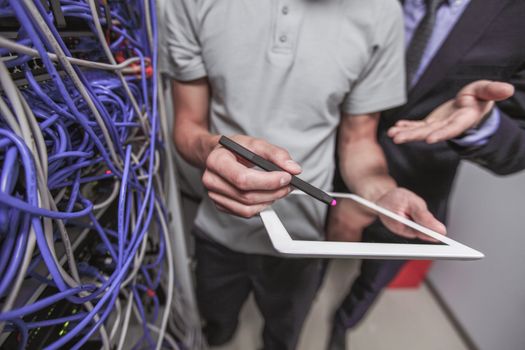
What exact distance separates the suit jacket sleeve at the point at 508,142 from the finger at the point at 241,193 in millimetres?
430

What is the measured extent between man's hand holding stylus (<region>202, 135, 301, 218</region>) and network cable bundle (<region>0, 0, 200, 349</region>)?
0.49ft

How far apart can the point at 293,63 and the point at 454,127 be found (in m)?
0.32

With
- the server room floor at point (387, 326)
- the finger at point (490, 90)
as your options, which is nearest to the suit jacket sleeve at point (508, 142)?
the finger at point (490, 90)

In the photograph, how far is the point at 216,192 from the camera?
0.38m

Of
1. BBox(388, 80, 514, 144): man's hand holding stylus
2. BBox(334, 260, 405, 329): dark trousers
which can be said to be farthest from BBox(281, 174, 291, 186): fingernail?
BBox(334, 260, 405, 329): dark trousers

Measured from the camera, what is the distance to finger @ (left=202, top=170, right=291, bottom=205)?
345 millimetres

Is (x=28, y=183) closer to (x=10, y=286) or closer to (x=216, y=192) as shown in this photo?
(x=10, y=286)

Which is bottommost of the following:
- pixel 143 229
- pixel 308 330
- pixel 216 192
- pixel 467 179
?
pixel 308 330

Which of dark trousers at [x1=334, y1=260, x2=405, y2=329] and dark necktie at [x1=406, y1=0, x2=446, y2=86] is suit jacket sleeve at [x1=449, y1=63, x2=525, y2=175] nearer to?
dark necktie at [x1=406, y1=0, x2=446, y2=86]

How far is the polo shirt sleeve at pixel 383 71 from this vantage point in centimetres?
49

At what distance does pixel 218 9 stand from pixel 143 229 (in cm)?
45

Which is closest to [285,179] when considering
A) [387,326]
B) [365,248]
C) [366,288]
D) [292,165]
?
[292,165]

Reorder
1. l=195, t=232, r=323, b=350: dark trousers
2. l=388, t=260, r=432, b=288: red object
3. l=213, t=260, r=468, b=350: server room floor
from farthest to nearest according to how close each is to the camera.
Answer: l=388, t=260, r=432, b=288: red object < l=213, t=260, r=468, b=350: server room floor < l=195, t=232, r=323, b=350: dark trousers

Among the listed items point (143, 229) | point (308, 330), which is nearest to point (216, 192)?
point (143, 229)
